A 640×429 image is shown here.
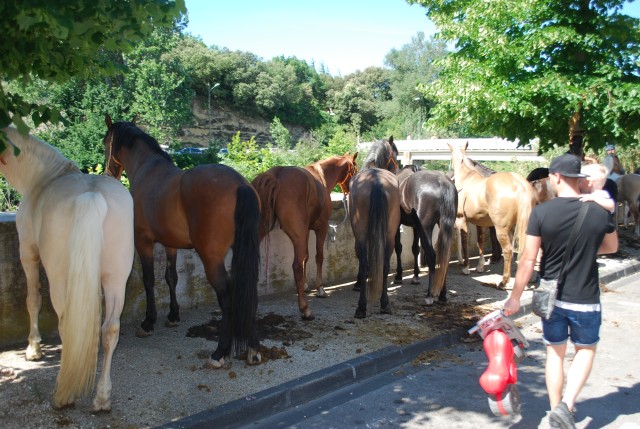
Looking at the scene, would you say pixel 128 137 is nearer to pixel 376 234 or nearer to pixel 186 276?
pixel 186 276

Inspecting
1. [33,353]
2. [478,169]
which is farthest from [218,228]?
[478,169]

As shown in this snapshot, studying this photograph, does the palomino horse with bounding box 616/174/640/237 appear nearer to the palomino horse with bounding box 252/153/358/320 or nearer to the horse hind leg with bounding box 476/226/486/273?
the horse hind leg with bounding box 476/226/486/273

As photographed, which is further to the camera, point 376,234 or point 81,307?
point 376,234

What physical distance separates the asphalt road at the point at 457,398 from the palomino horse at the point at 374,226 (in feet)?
4.43

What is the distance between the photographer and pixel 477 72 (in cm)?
1182

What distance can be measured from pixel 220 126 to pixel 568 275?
71.4 m

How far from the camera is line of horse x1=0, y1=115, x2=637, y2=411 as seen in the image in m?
3.90

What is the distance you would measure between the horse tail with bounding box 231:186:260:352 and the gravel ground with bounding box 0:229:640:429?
0.40 m

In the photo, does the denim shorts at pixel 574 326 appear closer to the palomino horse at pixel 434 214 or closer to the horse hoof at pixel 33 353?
the palomino horse at pixel 434 214

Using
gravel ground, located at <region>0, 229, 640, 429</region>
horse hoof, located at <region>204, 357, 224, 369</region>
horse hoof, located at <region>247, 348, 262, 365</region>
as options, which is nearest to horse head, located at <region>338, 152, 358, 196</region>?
gravel ground, located at <region>0, 229, 640, 429</region>

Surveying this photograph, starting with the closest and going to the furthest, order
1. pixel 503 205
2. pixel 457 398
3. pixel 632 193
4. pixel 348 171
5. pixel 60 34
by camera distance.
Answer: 1. pixel 60 34
2. pixel 457 398
3. pixel 503 205
4. pixel 348 171
5. pixel 632 193

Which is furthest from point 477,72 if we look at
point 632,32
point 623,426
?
point 623,426

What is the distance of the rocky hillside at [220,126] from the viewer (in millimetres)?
67250

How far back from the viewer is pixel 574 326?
3.83m
